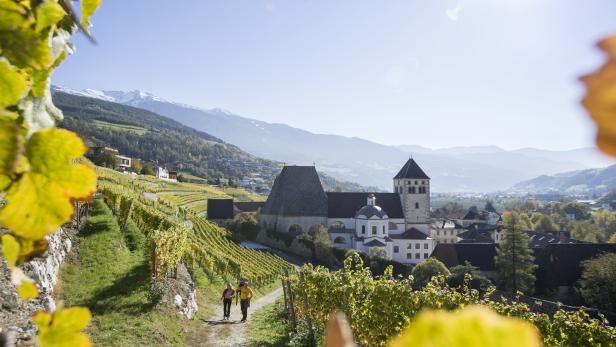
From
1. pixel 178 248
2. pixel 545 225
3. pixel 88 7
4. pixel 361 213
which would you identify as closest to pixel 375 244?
pixel 361 213

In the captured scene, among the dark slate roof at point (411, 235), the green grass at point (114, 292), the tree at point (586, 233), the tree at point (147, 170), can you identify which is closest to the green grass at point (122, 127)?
the tree at point (147, 170)

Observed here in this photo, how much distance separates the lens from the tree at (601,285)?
33.7m

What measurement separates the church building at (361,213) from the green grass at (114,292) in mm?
34235

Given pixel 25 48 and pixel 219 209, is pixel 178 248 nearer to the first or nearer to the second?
pixel 25 48

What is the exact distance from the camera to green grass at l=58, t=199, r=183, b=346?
32.0 feet

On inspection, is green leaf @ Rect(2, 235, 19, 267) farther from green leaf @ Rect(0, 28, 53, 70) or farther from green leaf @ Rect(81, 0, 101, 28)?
green leaf @ Rect(81, 0, 101, 28)

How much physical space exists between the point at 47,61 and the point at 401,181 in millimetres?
57718

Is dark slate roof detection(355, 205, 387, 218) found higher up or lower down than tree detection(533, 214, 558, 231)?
higher up

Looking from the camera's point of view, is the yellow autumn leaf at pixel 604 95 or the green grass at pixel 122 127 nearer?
the yellow autumn leaf at pixel 604 95

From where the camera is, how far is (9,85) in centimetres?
68

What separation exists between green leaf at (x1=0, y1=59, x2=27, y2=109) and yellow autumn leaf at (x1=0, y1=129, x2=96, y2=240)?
0.08 metres

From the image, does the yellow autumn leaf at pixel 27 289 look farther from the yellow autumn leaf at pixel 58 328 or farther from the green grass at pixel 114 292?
the green grass at pixel 114 292

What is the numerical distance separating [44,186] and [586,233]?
9197 centimetres

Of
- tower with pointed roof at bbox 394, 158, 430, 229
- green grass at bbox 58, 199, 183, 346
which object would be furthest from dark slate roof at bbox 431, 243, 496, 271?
green grass at bbox 58, 199, 183, 346
